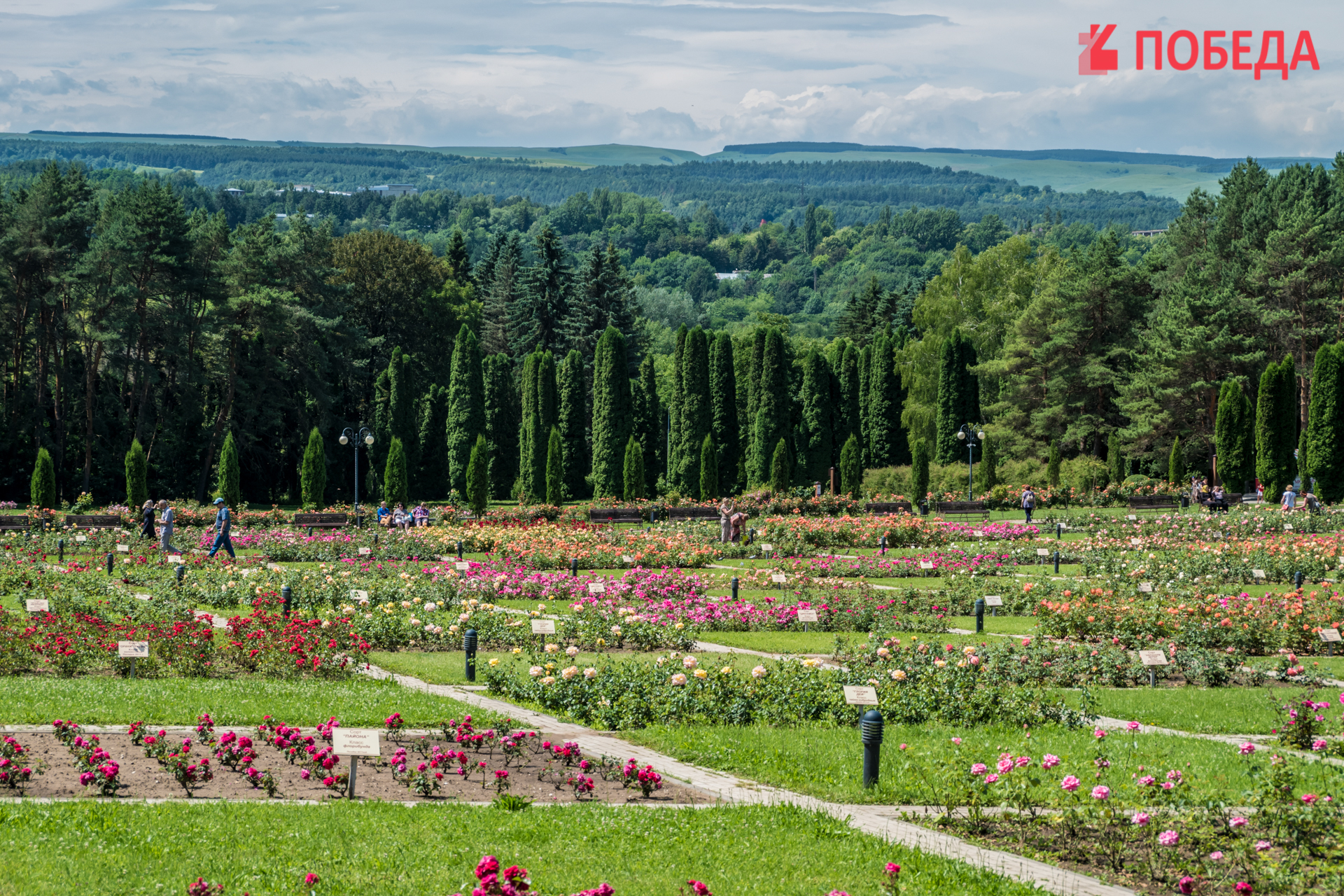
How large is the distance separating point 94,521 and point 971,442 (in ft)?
93.4

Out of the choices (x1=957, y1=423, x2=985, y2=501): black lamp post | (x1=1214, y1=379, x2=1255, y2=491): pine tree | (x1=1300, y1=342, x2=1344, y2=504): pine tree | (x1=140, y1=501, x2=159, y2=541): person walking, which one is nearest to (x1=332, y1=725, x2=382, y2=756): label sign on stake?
(x1=140, y1=501, x2=159, y2=541): person walking

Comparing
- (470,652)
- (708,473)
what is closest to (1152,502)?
(708,473)

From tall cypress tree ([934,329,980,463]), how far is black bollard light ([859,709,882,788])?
146 feet

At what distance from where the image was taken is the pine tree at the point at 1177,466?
4550 centimetres

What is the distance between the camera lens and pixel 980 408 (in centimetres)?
5688

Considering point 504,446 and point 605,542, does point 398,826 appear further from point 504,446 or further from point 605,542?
point 504,446

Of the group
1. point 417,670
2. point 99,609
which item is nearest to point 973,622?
point 417,670

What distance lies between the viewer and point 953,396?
174 feet

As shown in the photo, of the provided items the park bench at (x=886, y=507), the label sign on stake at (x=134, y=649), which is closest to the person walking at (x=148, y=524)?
the label sign on stake at (x=134, y=649)

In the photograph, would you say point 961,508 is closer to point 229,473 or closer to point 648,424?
point 648,424

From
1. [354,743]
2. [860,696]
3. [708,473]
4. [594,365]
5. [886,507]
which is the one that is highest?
[594,365]

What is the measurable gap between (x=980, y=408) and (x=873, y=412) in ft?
15.8

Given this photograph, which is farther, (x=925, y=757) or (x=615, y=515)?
(x=615, y=515)

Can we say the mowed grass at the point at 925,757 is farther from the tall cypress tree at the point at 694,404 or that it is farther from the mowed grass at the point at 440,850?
the tall cypress tree at the point at 694,404
